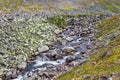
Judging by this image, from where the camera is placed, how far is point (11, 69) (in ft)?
122

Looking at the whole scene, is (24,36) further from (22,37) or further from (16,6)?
A: (16,6)

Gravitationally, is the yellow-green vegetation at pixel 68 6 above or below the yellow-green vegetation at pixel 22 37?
below

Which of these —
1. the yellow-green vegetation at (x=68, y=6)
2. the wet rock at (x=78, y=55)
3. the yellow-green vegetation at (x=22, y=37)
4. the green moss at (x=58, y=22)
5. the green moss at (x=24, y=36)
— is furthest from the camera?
the yellow-green vegetation at (x=68, y=6)

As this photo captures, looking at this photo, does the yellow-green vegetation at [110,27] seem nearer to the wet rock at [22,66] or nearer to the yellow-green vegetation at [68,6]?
the wet rock at [22,66]

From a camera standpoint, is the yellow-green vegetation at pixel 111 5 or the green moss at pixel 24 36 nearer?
the green moss at pixel 24 36

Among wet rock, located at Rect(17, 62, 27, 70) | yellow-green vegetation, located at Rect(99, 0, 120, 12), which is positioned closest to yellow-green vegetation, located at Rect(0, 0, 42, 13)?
yellow-green vegetation, located at Rect(99, 0, 120, 12)

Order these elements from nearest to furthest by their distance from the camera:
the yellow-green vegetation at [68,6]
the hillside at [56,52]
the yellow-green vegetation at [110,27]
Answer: the hillside at [56,52] → the yellow-green vegetation at [110,27] → the yellow-green vegetation at [68,6]

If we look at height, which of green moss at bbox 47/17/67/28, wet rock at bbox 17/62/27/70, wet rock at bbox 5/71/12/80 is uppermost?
wet rock at bbox 5/71/12/80

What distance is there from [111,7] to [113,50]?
118693 mm

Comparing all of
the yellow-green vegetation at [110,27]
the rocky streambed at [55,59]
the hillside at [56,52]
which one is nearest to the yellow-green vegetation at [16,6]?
the hillside at [56,52]

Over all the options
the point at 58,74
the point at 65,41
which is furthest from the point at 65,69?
the point at 65,41

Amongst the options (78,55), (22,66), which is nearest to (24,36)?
(78,55)

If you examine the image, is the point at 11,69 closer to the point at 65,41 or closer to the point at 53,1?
the point at 65,41

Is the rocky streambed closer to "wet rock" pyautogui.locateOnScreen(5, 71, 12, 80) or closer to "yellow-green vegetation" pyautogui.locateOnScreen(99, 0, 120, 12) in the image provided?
"wet rock" pyautogui.locateOnScreen(5, 71, 12, 80)
